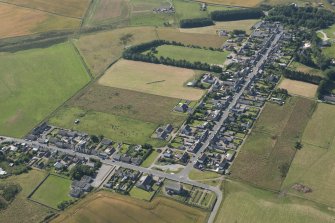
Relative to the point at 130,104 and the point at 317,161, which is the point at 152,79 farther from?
the point at 317,161

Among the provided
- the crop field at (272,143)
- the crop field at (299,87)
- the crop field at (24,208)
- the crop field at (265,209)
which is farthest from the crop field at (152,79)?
the crop field at (24,208)

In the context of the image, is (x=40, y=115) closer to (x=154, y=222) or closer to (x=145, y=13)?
(x=154, y=222)

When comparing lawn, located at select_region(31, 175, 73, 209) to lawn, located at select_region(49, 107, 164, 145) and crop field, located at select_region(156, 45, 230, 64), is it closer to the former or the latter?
lawn, located at select_region(49, 107, 164, 145)

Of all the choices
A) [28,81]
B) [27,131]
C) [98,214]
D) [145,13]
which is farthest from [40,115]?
[145,13]

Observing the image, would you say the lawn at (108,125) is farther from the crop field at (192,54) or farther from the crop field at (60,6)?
the crop field at (60,6)

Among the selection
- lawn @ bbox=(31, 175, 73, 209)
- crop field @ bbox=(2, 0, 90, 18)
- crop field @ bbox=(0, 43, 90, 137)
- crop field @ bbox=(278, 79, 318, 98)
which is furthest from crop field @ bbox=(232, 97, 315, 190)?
crop field @ bbox=(2, 0, 90, 18)

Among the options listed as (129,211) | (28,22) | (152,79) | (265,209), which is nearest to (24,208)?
(129,211)

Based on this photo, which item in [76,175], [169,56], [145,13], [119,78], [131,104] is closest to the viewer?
[76,175]
